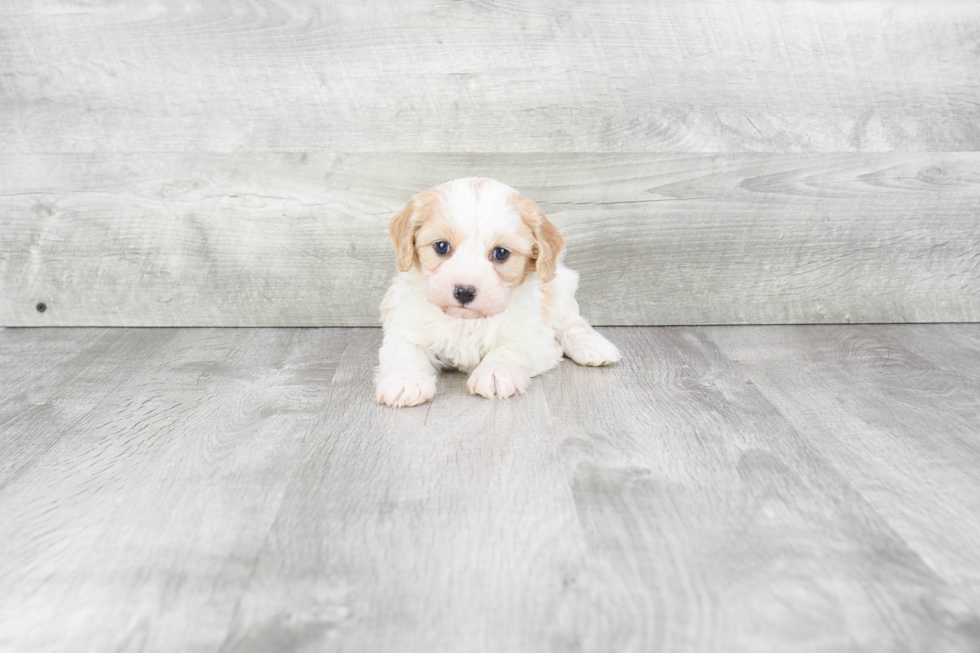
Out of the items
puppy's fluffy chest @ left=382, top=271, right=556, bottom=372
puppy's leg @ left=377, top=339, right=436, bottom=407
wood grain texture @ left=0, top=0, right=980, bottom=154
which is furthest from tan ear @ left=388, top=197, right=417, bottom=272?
wood grain texture @ left=0, top=0, right=980, bottom=154

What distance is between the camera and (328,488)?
1.32 m

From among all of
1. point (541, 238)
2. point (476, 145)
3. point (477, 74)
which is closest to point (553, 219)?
point (476, 145)

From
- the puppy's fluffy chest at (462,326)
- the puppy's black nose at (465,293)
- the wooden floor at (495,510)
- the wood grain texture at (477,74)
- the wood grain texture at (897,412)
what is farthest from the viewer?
the wood grain texture at (477,74)

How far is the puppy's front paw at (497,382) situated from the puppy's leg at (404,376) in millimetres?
98

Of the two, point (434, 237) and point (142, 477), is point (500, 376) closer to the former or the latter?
point (434, 237)

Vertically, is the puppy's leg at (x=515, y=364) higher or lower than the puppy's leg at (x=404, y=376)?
lower

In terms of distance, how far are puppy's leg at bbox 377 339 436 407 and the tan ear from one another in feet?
0.67

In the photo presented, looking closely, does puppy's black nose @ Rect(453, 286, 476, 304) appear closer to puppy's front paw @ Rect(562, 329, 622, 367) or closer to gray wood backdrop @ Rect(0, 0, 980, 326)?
puppy's front paw @ Rect(562, 329, 622, 367)

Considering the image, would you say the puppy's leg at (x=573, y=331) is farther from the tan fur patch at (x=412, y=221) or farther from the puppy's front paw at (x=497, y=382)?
the tan fur patch at (x=412, y=221)

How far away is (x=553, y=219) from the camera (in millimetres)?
2357

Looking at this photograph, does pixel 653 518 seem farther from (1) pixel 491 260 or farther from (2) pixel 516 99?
(2) pixel 516 99

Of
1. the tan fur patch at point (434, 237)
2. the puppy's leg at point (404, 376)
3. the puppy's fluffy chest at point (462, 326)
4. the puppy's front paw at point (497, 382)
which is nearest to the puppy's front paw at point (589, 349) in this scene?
the puppy's fluffy chest at point (462, 326)

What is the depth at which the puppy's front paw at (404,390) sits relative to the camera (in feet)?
5.64

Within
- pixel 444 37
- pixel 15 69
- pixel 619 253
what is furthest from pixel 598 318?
pixel 15 69
